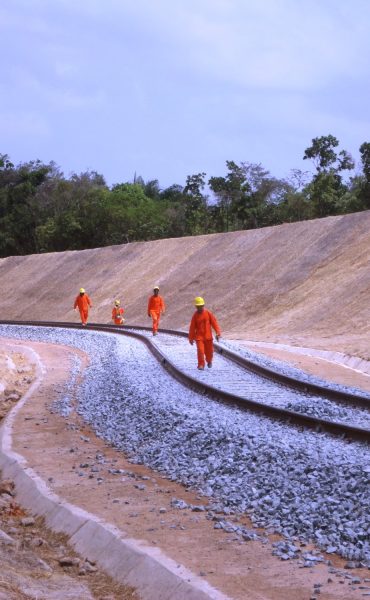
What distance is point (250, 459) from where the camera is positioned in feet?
30.2

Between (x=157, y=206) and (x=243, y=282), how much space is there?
37.3 m

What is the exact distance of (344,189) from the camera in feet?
240

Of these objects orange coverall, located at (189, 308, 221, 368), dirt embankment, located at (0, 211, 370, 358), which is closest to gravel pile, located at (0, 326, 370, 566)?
orange coverall, located at (189, 308, 221, 368)

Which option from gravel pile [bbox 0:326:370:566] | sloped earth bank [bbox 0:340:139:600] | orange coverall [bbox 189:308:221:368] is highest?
orange coverall [bbox 189:308:221:368]

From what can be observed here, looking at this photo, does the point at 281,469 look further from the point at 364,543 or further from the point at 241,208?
the point at 241,208

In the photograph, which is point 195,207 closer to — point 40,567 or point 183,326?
point 183,326

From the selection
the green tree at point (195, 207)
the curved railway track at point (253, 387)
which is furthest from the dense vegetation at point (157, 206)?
the curved railway track at point (253, 387)

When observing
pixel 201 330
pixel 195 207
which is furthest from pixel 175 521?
pixel 195 207

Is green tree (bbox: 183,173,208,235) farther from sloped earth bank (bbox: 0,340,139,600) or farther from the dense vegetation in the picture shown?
sloped earth bank (bbox: 0,340,139,600)

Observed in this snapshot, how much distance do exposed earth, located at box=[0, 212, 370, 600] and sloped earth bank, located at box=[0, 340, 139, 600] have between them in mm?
17

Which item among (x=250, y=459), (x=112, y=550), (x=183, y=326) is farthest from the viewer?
(x=183, y=326)

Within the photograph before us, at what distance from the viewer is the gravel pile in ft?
22.8

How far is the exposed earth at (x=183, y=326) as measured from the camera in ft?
20.5

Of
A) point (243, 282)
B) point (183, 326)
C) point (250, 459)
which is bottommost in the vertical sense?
point (250, 459)
